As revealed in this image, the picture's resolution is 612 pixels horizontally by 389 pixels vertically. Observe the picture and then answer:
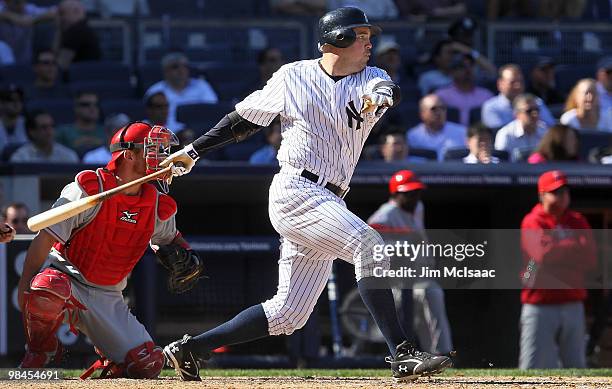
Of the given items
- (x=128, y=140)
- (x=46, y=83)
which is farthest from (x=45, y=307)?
(x=46, y=83)

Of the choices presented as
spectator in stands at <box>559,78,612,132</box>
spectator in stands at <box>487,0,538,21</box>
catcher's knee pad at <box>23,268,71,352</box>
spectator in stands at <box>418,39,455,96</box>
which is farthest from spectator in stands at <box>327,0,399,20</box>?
catcher's knee pad at <box>23,268,71,352</box>

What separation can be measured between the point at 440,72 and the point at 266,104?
20.7ft

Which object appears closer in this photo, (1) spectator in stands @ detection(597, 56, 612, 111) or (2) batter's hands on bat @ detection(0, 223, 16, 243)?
(2) batter's hands on bat @ detection(0, 223, 16, 243)

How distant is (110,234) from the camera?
562 cm

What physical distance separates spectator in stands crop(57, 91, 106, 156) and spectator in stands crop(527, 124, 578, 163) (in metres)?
3.22

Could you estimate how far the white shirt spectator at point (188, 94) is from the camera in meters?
10.3

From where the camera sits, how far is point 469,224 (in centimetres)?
895

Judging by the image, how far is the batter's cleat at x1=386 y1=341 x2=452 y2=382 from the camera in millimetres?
4746

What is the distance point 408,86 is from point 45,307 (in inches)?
239

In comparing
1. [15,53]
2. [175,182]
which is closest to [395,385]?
[175,182]

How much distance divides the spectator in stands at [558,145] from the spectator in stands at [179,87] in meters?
2.75

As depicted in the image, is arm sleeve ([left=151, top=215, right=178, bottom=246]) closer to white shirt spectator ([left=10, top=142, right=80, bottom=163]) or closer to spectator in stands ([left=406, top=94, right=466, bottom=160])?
white shirt spectator ([left=10, top=142, right=80, bottom=163])

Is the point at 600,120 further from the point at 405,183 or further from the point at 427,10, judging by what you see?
the point at 405,183

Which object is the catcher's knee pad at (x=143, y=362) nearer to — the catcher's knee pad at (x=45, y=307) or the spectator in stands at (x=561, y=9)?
the catcher's knee pad at (x=45, y=307)
